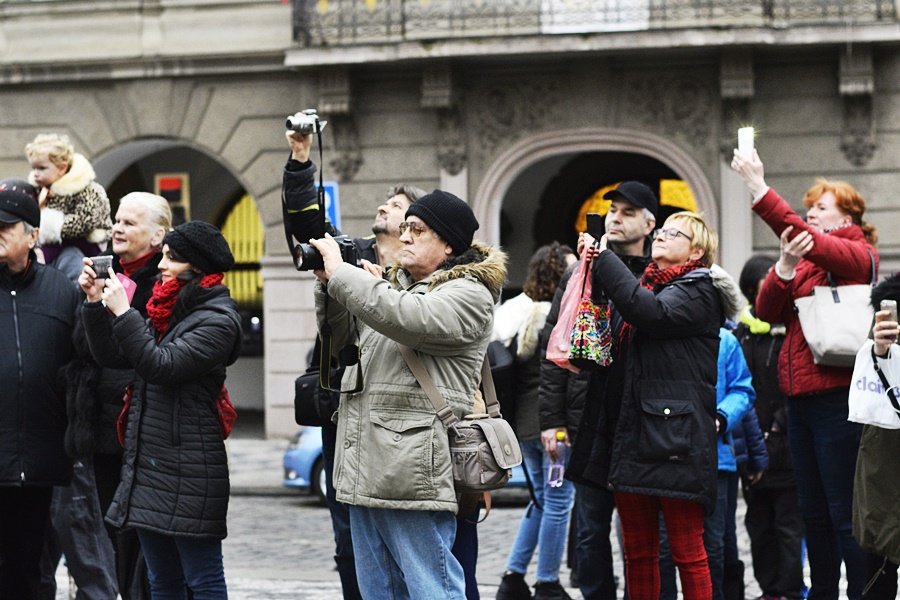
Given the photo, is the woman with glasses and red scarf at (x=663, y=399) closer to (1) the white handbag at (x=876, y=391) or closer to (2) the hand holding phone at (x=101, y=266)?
(1) the white handbag at (x=876, y=391)

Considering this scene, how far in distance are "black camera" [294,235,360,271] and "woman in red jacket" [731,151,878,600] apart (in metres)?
2.05

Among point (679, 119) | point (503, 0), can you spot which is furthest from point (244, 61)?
point (679, 119)

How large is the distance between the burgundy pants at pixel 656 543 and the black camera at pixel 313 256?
178cm

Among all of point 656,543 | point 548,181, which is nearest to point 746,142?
point 656,543

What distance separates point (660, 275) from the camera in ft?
20.9

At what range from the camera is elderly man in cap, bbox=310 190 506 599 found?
16.3 feet

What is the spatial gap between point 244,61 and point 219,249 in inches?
529

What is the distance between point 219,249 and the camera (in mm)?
6066

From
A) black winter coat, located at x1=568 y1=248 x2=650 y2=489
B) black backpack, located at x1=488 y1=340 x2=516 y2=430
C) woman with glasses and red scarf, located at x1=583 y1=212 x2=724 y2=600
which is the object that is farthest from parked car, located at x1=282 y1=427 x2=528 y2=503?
woman with glasses and red scarf, located at x1=583 y1=212 x2=724 y2=600

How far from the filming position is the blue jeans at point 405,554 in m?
5.05

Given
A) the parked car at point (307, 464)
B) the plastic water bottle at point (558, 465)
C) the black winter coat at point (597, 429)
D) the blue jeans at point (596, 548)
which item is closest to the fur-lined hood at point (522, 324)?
the plastic water bottle at point (558, 465)

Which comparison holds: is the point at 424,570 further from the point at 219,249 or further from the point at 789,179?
the point at 789,179

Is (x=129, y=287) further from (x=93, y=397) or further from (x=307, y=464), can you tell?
(x=307, y=464)

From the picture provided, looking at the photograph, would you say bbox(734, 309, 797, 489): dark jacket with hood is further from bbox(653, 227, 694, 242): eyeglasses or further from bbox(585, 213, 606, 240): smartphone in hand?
bbox(585, 213, 606, 240): smartphone in hand
